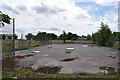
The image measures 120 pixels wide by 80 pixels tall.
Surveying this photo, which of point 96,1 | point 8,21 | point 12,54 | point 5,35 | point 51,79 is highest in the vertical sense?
point 96,1

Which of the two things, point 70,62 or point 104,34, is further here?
point 104,34

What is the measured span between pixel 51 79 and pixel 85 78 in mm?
1010

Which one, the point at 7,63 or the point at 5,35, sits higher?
the point at 5,35

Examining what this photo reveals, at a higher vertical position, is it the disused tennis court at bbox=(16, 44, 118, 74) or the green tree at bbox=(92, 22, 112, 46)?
the green tree at bbox=(92, 22, 112, 46)

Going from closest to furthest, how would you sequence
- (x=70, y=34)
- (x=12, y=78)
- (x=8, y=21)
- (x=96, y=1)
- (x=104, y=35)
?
(x=12, y=78) < (x=8, y=21) < (x=96, y=1) < (x=104, y=35) < (x=70, y=34)

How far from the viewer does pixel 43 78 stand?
3.35m

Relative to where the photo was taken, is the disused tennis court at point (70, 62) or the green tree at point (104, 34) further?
the green tree at point (104, 34)

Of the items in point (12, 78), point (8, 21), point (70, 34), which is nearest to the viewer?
A: point (12, 78)

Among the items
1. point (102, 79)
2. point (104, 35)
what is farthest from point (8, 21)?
point (104, 35)

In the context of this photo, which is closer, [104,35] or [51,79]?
[51,79]

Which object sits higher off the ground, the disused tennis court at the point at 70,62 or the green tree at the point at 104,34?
the green tree at the point at 104,34

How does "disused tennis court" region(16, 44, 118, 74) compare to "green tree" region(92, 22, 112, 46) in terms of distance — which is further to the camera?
"green tree" region(92, 22, 112, 46)

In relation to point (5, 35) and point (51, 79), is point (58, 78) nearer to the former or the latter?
point (51, 79)

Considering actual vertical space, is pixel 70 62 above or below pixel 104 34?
below
